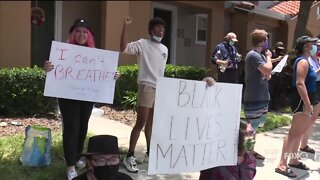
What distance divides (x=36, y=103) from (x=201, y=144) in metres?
5.05

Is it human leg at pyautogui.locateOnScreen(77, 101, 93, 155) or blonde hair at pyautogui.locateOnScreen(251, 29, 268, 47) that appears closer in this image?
human leg at pyautogui.locateOnScreen(77, 101, 93, 155)

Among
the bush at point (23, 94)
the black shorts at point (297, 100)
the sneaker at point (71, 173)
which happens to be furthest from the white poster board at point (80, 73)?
the bush at point (23, 94)

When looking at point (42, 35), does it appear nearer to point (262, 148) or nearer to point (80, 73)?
point (262, 148)

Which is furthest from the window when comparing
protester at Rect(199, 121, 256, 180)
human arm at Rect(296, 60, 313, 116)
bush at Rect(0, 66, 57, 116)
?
protester at Rect(199, 121, 256, 180)

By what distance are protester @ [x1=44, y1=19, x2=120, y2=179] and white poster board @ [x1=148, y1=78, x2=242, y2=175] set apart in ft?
4.35

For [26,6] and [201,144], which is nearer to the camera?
[201,144]

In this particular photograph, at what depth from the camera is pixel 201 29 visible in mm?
17562

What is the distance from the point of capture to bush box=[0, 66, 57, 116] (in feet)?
26.2


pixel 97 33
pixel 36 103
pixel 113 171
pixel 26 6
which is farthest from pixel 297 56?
pixel 97 33

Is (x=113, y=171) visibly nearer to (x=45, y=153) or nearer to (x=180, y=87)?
(x=180, y=87)

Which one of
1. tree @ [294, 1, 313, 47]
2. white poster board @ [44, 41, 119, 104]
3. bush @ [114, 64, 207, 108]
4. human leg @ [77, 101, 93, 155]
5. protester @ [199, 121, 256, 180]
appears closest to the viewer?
protester @ [199, 121, 256, 180]

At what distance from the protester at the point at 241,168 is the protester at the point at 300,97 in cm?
170

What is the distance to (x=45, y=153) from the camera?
5000mm

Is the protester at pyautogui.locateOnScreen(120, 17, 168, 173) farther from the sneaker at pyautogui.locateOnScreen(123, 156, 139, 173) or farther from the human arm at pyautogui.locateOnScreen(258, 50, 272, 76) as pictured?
the human arm at pyautogui.locateOnScreen(258, 50, 272, 76)
